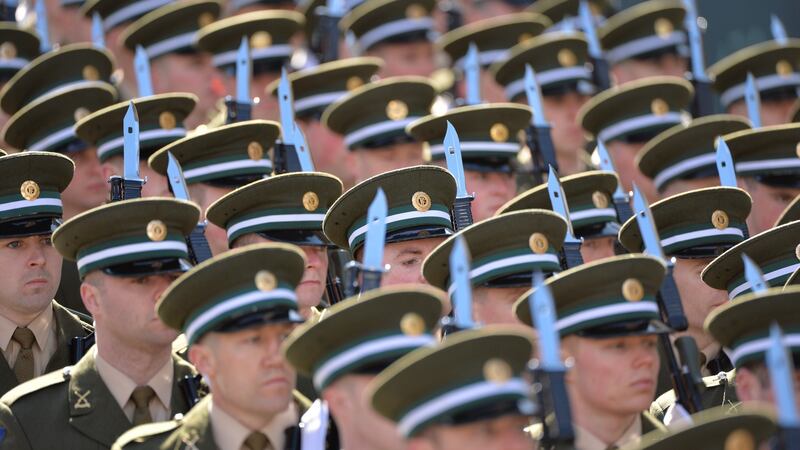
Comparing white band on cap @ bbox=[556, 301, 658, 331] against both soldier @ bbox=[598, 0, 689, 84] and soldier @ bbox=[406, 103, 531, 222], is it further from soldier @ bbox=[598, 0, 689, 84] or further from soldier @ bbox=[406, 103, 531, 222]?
soldier @ bbox=[598, 0, 689, 84]

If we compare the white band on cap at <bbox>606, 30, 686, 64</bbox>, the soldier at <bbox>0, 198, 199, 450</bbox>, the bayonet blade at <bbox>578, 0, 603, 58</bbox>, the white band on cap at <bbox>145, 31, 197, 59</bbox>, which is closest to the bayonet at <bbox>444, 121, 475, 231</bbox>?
the soldier at <bbox>0, 198, 199, 450</bbox>

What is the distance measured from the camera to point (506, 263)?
23.1 ft

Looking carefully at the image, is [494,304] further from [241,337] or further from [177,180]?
[177,180]

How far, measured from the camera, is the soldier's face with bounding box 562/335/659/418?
6273mm

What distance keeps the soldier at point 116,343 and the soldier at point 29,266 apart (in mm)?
514

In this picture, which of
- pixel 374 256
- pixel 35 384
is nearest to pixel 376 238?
pixel 374 256

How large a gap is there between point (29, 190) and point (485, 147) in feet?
8.08

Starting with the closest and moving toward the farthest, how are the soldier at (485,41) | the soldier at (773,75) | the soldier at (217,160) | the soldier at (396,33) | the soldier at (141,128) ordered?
1. the soldier at (217,160)
2. the soldier at (141,128)
3. the soldier at (773,75)
4. the soldier at (396,33)
5. the soldier at (485,41)

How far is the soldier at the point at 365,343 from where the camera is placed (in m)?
5.52

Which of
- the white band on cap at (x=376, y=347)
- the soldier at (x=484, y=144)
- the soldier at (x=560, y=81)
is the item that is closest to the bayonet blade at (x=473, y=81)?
the soldier at (x=560, y=81)

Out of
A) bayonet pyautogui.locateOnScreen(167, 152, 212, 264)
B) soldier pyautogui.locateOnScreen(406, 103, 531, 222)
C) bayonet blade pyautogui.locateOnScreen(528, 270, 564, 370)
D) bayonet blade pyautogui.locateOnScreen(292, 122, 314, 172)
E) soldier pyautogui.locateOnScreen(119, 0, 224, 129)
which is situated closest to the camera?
bayonet blade pyautogui.locateOnScreen(528, 270, 564, 370)

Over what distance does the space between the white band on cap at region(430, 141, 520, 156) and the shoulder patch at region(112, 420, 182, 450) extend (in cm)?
290

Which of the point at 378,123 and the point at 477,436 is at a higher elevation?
the point at 378,123

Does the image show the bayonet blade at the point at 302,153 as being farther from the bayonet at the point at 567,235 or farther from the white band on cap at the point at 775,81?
the white band on cap at the point at 775,81
